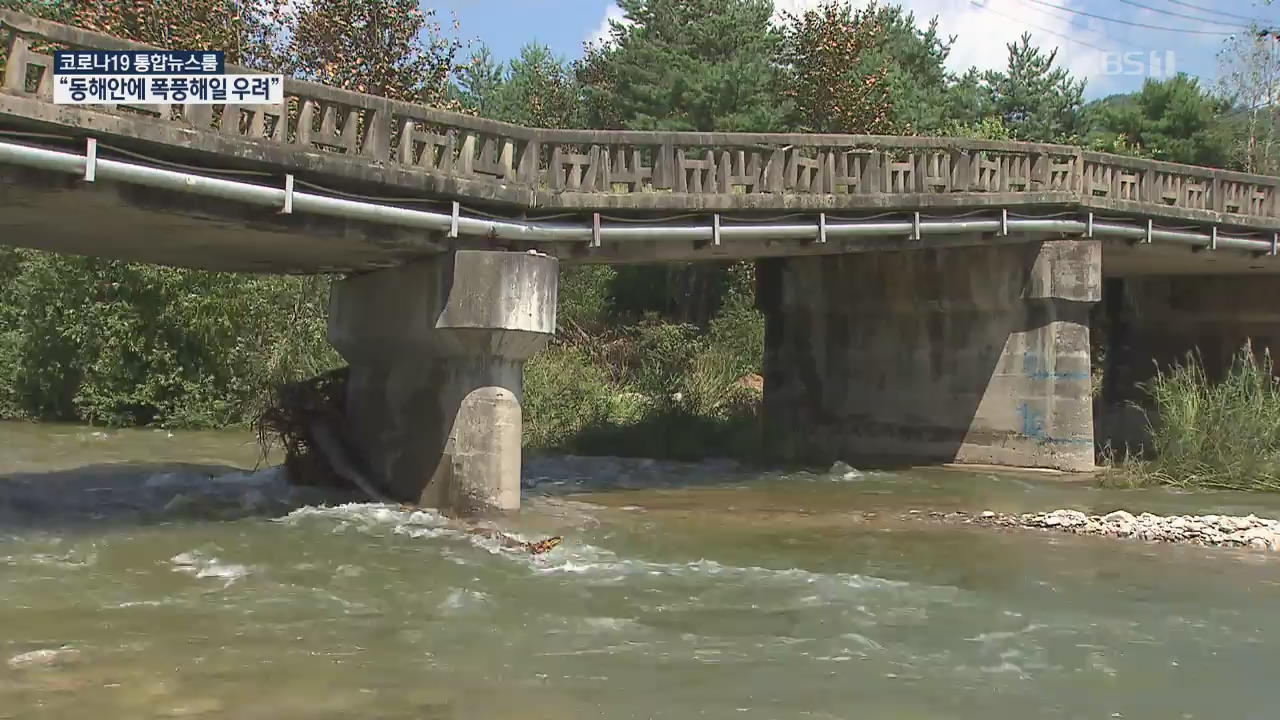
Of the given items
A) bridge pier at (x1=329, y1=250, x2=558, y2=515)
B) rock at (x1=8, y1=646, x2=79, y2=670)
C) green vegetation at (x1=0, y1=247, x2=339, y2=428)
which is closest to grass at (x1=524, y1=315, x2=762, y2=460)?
green vegetation at (x1=0, y1=247, x2=339, y2=428)

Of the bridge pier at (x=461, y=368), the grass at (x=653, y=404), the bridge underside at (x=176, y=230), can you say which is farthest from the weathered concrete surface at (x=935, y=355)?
the bridge underside at (x=176, y=230)

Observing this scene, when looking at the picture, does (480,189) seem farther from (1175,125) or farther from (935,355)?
(1175,125)

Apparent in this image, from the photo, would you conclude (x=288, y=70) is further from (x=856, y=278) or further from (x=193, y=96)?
(x=193, y=96)

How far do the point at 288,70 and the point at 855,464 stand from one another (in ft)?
55.6

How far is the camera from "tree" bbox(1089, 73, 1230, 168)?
43.9 m

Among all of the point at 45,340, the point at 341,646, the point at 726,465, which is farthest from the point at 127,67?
the point at 45,340

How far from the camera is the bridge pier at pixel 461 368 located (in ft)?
43.4

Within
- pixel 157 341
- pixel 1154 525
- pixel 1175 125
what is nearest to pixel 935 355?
pixel 1154 525

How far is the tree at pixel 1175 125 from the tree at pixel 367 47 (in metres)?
24.5

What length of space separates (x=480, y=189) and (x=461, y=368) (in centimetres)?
209

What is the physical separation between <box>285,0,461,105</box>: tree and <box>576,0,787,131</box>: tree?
8.47m

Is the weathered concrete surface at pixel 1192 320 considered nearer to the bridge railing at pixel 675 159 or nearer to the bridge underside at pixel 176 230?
the bridge railing at pixel 675 159

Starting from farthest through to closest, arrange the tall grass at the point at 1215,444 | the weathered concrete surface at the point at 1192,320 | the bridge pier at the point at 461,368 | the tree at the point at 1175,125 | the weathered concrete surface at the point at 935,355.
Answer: the tree at the point at 1175,125 < the weathered concrete surface at the point at 1192,320 < the weathered concrete surface at the point at 935,355 < the tall grass at the point at 1215,444 < the bridge pier at the point at 461,368

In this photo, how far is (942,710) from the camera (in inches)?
269
